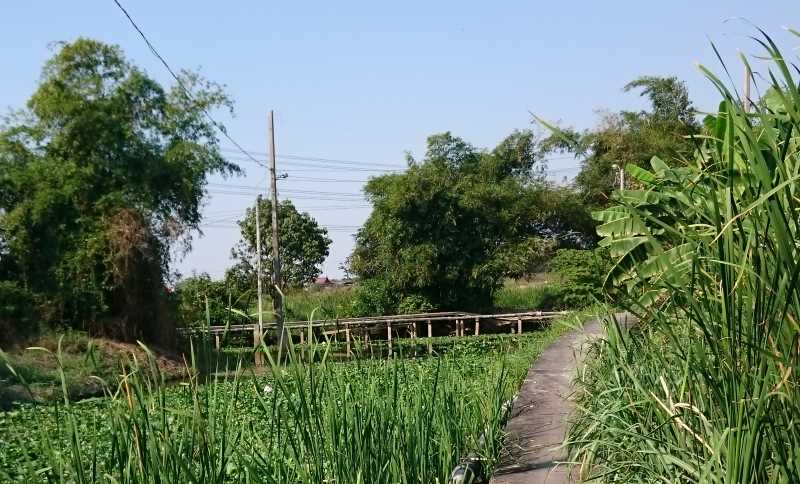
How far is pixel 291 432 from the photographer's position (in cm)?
271

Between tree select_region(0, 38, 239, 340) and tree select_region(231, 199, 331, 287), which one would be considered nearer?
tree select_region(0, 38, 239, 340)

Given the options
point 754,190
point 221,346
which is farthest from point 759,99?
point 221,346

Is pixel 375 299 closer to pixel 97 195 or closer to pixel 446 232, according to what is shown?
pixel 446 232

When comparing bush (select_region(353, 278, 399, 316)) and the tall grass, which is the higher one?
bush (select_region(353, 278, 399, 316))

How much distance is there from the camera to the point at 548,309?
107 feet

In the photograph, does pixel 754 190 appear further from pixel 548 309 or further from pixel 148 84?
pixel 548 309

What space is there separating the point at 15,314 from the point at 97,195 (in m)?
3.26

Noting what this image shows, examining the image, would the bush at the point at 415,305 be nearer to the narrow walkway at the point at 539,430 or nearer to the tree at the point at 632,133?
the tree at the point at 632,133

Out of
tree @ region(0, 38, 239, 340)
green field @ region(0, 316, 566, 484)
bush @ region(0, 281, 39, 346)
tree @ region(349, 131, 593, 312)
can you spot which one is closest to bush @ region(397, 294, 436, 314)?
tree @ region(349, 131, 593, 312)

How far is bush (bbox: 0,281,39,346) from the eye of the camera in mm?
17969

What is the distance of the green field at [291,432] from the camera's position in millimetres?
2162

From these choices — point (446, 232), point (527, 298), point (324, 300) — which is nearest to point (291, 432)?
point (446, 232)

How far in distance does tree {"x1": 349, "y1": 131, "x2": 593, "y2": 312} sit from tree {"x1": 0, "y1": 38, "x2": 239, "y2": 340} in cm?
860

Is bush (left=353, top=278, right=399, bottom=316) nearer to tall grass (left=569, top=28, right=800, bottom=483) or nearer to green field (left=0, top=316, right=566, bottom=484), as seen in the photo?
green field (left=0, top=316, right=566, bottom=484)
